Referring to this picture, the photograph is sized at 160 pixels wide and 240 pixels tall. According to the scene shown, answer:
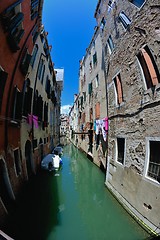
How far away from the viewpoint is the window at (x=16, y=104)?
21.7 ft

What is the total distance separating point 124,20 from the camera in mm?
7125

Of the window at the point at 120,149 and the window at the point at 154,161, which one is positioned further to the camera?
the window at the point at 120,149

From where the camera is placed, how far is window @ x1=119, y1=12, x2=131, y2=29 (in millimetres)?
6793

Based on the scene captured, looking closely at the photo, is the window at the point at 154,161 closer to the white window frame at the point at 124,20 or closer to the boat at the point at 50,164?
the white window frame at the point at 124,20

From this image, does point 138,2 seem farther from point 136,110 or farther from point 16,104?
point 16,104

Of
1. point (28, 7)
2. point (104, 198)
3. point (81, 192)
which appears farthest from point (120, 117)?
point (28, 7)

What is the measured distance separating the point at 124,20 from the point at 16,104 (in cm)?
619

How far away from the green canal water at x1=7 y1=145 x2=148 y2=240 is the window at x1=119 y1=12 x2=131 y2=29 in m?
7.67

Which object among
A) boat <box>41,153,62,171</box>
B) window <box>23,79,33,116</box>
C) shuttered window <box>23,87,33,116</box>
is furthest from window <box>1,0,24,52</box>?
boat <box>41,153,62,171</box>

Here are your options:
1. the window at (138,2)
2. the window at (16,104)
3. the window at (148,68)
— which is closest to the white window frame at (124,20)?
the window at (138,2)

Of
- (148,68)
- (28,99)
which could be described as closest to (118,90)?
(148,68)

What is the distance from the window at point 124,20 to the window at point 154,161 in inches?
206

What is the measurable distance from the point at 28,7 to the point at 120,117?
7057 mm

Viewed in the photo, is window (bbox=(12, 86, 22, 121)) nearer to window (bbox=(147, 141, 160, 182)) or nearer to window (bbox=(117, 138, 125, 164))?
window (bbox=(117, 138, 125, 164))
